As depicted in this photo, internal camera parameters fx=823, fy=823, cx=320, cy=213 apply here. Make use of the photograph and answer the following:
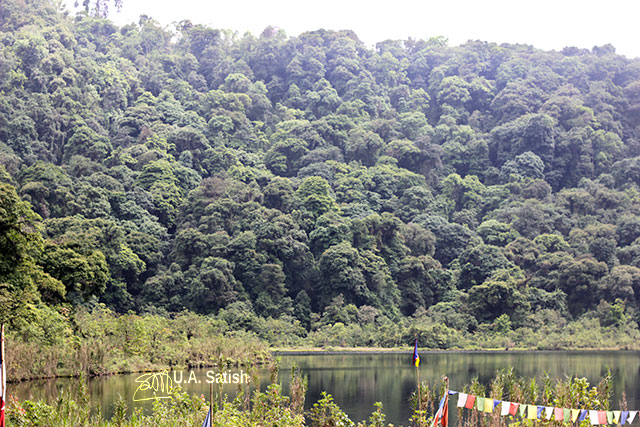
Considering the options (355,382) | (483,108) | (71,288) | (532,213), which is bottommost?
(355,382)

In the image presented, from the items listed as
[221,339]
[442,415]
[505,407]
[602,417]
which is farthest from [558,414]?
[221,339]

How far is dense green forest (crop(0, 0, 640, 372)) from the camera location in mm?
64000

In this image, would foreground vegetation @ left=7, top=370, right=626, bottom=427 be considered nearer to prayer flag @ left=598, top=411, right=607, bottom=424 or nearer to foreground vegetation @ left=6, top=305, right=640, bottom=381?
prayer flag @ left=598, top=411, right=607, bottom=424

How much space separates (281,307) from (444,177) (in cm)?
3737

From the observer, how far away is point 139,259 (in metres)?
66.6

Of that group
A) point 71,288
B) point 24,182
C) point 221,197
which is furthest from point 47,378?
point 221,197

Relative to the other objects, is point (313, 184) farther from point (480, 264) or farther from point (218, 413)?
point (218, 413)

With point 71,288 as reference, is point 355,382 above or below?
below

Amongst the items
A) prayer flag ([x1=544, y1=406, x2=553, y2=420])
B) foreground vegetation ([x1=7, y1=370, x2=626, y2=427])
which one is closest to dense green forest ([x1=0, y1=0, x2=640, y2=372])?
foreground vegetation ([x1=7, y1=370, x2=626, y2=427])

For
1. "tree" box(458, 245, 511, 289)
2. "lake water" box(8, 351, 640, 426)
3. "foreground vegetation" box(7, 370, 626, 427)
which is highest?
"tree" box(458, 245, 511, 289)

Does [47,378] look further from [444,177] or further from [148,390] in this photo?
[444,177]

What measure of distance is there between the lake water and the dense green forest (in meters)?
5.51

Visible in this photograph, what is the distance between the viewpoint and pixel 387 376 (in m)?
39.2

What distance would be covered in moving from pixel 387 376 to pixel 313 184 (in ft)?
145
